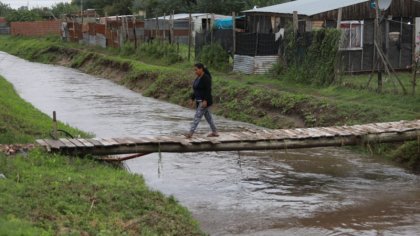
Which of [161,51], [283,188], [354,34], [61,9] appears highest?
[61,9]

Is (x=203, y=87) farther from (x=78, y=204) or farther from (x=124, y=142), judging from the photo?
(x=78, y=204)

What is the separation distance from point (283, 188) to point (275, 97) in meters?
7.47

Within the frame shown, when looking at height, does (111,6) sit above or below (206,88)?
above

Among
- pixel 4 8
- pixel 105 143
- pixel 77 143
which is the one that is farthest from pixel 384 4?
pixel 4 8

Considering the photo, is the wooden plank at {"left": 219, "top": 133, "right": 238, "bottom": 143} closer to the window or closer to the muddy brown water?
the muddy brown water

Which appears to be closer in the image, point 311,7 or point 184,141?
point 184,141

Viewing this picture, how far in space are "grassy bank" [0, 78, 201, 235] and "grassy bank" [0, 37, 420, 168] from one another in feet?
24.4

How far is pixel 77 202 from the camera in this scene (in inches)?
307

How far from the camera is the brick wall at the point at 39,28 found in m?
56.8

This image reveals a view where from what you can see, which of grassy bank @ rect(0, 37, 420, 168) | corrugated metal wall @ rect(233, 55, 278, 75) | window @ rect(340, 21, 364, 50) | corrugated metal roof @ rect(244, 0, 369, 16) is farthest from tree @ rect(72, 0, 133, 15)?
window @ rect(340, 21, 364, 50)

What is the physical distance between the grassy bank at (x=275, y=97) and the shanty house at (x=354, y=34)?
1.04 m

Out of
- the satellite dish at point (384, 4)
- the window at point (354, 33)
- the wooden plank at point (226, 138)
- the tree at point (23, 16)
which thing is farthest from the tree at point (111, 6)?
the wooden plank at point (226, 138)

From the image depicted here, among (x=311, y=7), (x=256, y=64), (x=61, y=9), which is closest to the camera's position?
(x=256, y=64)

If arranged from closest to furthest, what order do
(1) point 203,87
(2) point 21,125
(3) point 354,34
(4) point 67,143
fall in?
(4) point 67,143, (1) point 203,87, (2) point 21,125, (3) point 354,34
